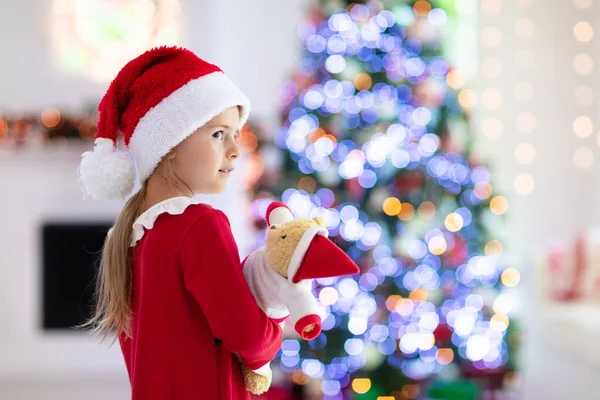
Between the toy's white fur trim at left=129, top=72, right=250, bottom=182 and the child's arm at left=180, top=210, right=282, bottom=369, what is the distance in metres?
0.16

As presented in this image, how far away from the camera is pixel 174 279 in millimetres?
1134

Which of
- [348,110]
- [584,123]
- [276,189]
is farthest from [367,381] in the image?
[584,123]

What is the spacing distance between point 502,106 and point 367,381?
7.74 feet

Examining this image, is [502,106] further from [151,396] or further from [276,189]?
[151,396]

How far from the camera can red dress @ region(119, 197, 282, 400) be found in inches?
43.1

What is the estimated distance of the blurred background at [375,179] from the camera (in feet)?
10.8

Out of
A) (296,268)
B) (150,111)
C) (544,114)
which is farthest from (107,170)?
(544,114)

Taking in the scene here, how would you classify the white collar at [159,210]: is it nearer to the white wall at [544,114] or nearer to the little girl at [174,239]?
the little girl at [174,239]

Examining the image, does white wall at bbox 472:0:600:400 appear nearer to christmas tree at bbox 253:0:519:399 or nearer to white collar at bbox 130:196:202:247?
christmas tree at bbox 253:0:519:399

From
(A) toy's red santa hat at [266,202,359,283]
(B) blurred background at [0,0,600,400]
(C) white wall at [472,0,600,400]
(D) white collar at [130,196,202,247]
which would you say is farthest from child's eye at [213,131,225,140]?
(C) white wall at [472,0,600,400]

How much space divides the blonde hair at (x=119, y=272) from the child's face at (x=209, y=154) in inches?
4.3

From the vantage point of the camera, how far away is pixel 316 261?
42.4 inches

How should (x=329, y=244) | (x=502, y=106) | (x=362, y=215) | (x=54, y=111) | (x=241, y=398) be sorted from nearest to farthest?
(x=329, y=244) < (x=241, y=398) < (x=362, y=215) < (x=54, y=111) < (x=502, y=106)

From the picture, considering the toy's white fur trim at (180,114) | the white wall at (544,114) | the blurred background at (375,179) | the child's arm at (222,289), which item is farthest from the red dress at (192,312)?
the white wall at (544,114)
